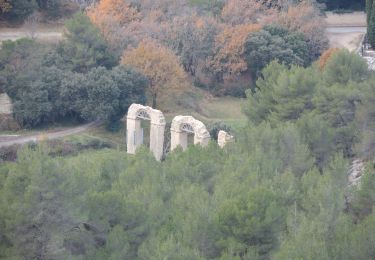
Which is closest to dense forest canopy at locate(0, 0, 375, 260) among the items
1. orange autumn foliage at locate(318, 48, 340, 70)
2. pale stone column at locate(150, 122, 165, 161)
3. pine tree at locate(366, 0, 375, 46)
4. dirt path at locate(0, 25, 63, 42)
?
dirt path at locate(0, 25, 63, 42)

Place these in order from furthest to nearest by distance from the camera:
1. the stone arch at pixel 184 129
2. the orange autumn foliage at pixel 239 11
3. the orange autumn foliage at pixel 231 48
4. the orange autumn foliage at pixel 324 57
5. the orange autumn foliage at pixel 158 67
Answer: the orange autumn foliage at pixel 239 11
the orange autumn foliage at pixel 231 48
the orange autumn foliage at pixel 324 57
the orange autumn foliage at pixel 158 67
the stone arch at pixel 184 129

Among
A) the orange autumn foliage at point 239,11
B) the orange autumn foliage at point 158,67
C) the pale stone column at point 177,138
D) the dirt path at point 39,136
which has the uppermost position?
the orange autumn foliage at point 239,11

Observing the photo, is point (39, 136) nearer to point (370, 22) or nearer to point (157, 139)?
point (157, 139)

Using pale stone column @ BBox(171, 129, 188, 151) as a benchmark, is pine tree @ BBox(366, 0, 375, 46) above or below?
above

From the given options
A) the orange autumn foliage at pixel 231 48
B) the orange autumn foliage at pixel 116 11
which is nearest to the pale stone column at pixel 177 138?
A: the orange autumn foliage at pixel 231 48

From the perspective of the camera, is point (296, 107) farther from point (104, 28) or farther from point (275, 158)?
point (104, 28)

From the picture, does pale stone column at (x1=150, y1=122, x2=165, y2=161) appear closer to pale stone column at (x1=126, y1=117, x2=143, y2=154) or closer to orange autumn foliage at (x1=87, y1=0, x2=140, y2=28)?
pale stone column at (x1=126, y1=117, x2=143, y2=154)

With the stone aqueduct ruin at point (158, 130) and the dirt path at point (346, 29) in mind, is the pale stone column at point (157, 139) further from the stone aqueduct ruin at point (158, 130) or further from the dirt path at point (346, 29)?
the dirt path at point (346, 29)
